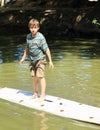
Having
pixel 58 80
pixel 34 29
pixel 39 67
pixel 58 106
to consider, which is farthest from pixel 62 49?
pixel 58 106

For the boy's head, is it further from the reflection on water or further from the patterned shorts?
the reflection on water

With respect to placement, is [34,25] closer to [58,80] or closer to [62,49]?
[58,80]

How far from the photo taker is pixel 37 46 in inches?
349

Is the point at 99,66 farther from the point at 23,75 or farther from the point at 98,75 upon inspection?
the point at 23,75

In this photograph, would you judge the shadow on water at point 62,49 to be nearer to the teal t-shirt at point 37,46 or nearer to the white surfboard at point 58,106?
the white surfboard at point 58,106

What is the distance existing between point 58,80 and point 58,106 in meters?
3.22

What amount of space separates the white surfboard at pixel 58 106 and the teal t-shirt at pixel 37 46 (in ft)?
3.03

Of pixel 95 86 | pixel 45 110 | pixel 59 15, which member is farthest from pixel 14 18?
pixel 45 110

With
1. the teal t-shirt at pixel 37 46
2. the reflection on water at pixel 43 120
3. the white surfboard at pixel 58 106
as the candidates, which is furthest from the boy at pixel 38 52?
the reflection on water at pixel 43 120

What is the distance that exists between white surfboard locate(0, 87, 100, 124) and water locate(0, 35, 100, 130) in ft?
0.35

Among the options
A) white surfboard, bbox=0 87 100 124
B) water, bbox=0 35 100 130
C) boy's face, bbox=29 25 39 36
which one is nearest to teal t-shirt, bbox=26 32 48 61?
boy's face, bbox=29 25 39 36

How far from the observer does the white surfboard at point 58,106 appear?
25.5 feet

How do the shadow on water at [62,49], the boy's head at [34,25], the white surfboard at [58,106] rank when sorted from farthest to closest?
the shadow on water at [62,49] → the boy's head at [34,25] → the white surfboard at [58,106]

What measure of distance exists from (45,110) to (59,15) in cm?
1913
